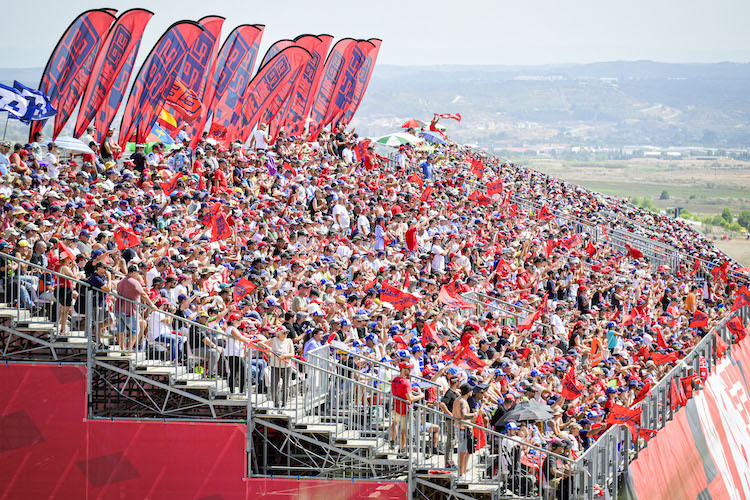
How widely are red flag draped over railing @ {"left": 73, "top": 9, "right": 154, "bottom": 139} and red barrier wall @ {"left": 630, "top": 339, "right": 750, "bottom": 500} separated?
14.0 metres

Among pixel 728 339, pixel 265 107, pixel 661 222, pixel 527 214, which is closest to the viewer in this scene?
pixel 728 339

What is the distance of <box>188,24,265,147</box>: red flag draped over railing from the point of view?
1088 inches

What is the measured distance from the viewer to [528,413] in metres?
13.4

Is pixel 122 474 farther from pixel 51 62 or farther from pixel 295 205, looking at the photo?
pixel 51 62

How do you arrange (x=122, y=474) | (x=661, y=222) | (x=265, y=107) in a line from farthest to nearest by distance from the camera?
1. (x=661, y=222)
2. (x=265, y=107)
3. (x=122, y=474)

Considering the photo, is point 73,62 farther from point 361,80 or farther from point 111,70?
point 361,80

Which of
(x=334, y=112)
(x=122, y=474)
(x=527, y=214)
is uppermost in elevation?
(x=334, y=112)

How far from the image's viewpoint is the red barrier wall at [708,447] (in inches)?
656

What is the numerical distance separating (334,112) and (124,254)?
20.7 metres

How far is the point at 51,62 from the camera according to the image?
74.3 ft

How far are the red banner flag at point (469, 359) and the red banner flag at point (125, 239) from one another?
5143mm

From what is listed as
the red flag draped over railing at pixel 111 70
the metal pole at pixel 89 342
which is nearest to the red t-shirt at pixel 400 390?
the metal pole at pixel 89 342

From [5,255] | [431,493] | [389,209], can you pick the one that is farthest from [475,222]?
[5,255]

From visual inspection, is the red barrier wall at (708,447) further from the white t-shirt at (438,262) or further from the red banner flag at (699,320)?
the white t-shirt at (438,262)
